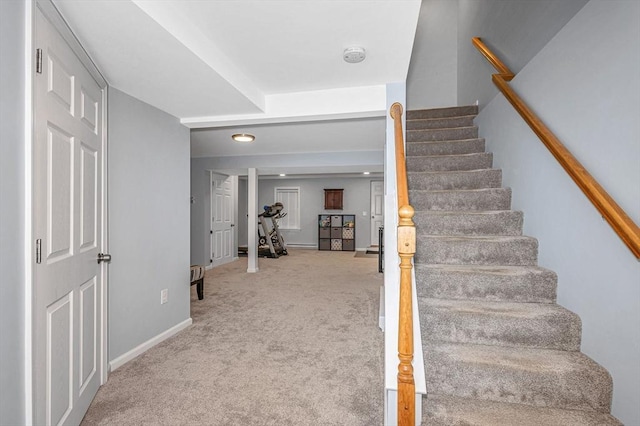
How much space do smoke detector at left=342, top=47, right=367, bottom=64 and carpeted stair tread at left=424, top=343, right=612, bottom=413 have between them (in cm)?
180

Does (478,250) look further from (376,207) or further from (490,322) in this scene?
(376,207)

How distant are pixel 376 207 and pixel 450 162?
640 cm

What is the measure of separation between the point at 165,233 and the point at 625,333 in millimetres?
3214

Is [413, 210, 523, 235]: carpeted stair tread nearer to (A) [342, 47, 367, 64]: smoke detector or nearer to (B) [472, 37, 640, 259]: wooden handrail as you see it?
(B) [472, 37, 640, 259]: wooden handrail

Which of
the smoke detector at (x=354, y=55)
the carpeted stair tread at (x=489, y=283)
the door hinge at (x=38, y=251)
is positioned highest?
the smoke detector at (x=354, y=55)

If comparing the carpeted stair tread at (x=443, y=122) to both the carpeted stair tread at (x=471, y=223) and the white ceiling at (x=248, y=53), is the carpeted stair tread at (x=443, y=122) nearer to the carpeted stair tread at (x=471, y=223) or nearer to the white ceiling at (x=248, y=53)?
the white ceiling at (x=248, y=53)

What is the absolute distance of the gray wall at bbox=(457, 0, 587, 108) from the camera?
2.04m

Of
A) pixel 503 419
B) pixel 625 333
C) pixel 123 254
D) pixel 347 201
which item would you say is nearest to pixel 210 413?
pixel 123 254

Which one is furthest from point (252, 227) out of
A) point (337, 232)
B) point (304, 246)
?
point (304, 246)

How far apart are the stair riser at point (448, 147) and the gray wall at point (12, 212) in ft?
9.60

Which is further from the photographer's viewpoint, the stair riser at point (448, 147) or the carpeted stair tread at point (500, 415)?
the stair riser at point (448, 147)

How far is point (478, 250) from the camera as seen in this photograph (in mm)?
2139

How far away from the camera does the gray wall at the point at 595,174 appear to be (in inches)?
52.5

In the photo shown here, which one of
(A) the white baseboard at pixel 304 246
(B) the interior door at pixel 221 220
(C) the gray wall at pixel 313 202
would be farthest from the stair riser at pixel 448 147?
(A) the white baseboard at pixel 304 246
